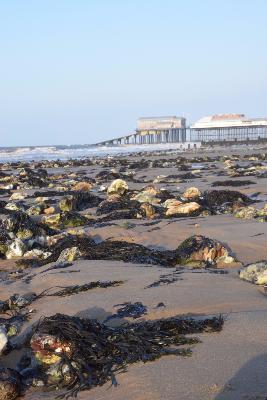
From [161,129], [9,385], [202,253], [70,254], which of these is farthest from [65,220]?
[161,129]

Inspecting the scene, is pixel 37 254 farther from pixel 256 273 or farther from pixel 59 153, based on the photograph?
pixel 59 153

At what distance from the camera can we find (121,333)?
287 cm

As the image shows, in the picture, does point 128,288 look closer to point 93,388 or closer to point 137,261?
point 137,261

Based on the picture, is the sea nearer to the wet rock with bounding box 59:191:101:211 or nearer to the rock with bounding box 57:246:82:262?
the wet rock with bounding box 59:191:101:211

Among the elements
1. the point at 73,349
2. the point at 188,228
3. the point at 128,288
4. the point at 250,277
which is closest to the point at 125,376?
the point at 73,349

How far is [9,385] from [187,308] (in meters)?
1.32

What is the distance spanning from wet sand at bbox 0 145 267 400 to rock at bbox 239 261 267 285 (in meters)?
0.09

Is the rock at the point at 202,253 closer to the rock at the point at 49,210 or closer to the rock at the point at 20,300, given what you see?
the rock at the point at 20,300

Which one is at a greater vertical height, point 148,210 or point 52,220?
point 148,210

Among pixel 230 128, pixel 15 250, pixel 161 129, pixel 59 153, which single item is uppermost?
pixel 161 129

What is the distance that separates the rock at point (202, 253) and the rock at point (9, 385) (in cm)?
251

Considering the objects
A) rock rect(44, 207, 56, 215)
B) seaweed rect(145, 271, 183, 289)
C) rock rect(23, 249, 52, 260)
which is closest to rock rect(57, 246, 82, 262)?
rock rect(23, 249, 52, 260)

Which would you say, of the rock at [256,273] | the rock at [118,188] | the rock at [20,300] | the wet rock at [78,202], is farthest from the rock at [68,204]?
the rock at [256,273]

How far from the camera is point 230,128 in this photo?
7800cm
